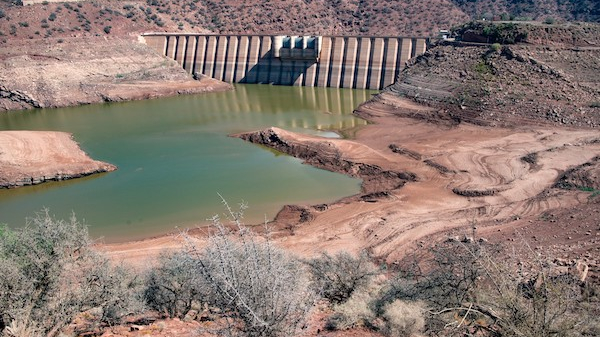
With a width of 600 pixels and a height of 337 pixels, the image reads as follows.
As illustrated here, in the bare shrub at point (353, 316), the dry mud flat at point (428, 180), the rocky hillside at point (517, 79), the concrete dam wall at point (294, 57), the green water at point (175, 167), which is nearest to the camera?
the bare shrub at point (353, 316)

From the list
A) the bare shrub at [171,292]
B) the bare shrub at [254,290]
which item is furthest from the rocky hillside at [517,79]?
the bare shrub at [254,290]

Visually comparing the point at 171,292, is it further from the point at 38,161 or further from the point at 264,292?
the point at 38,161

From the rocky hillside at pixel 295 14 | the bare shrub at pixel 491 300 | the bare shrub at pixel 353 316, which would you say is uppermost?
the rocky hillside at pixel 295 14

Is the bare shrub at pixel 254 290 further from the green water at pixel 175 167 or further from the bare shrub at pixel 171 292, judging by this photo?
the green water at pixel 175 167

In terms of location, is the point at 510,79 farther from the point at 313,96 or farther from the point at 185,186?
the point at 185,186

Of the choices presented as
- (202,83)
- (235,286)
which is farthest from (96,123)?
(235,286)

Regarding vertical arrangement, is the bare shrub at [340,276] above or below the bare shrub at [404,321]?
below
